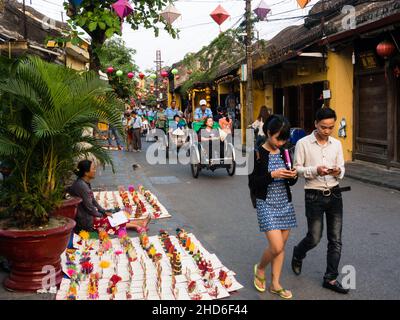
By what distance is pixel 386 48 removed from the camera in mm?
11336

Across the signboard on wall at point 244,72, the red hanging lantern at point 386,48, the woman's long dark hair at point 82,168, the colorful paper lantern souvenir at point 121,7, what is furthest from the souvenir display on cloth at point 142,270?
the signboard on wall at point 244,72

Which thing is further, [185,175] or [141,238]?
[185,175]

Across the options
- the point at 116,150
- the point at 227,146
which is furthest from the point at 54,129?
the point at 116,150

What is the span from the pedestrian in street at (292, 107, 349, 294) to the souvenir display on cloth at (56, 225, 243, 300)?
965 mm

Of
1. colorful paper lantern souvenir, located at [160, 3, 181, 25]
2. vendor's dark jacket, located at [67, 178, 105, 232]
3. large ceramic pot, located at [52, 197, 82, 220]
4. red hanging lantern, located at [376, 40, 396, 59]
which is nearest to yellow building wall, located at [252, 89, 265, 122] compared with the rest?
red hanging lantern, located at [376, 40, 396, 59]

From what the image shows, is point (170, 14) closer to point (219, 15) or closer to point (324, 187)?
point (219, 15)

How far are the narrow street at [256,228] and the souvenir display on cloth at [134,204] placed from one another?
11.3 inches

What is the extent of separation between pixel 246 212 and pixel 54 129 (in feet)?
14.9

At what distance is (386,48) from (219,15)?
411cm

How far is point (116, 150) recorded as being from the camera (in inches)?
849

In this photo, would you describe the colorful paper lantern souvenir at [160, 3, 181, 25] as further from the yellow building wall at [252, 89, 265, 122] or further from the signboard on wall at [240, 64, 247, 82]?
the yellow building wall at [252, 89, 265, 122]

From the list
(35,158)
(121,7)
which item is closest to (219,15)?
(121,7)

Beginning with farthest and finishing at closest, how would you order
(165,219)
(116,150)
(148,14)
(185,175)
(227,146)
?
(116,150) < (185,175) < (227,146) < (148,14) < (165,219)
